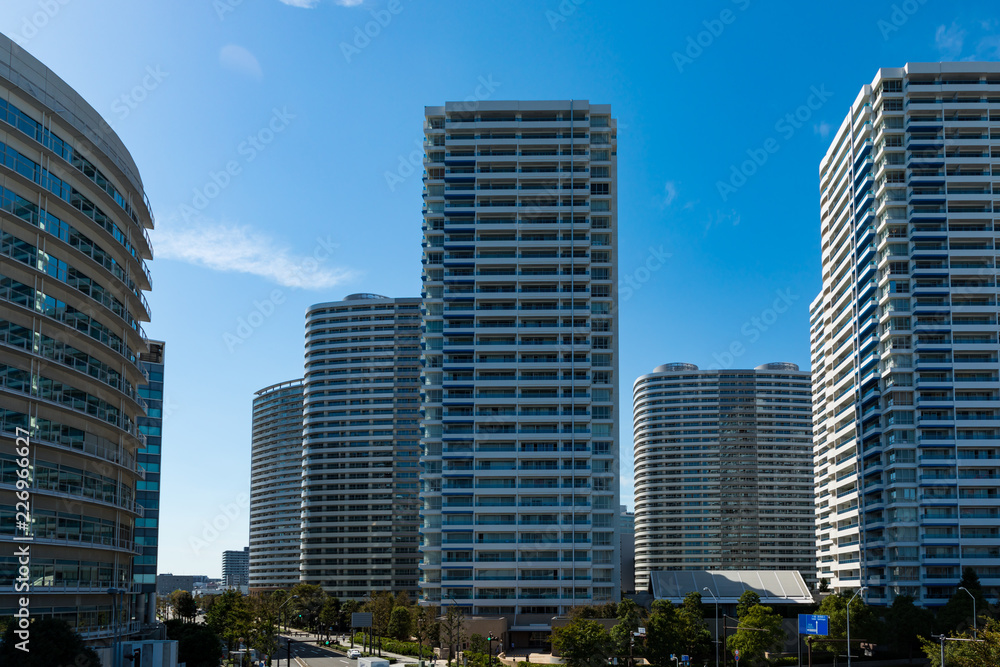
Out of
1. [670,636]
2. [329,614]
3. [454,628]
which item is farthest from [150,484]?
[670,636]

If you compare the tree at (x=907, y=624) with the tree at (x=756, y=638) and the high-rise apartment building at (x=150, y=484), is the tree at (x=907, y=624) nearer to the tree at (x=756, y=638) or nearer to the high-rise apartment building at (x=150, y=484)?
the tree at (x=756, y=638)

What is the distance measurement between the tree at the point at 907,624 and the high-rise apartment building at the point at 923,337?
9646 millimetres

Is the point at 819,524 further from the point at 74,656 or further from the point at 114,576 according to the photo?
the point at 74,656

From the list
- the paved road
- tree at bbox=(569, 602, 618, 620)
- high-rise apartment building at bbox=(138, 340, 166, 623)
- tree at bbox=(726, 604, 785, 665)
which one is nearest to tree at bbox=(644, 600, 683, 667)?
tree at bbox=(726, 604, 785, 665)

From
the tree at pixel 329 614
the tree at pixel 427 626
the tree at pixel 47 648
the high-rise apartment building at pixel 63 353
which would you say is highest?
the high-rise apartment building at pixel 63 353

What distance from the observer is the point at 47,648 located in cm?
5169

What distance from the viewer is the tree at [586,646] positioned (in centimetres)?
8306

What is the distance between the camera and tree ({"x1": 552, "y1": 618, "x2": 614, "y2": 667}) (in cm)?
8306

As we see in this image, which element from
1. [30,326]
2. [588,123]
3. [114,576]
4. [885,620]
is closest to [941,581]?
[885,620]

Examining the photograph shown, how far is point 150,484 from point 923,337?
102439 mm

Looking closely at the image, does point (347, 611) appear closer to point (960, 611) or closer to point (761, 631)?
point (761, 631)

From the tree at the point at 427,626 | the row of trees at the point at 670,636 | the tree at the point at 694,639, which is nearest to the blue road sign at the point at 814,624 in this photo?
the row of trees at the point at 670,636

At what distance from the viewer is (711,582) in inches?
5364

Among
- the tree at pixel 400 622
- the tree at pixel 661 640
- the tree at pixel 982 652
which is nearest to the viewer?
the tree at pixel 982 652
